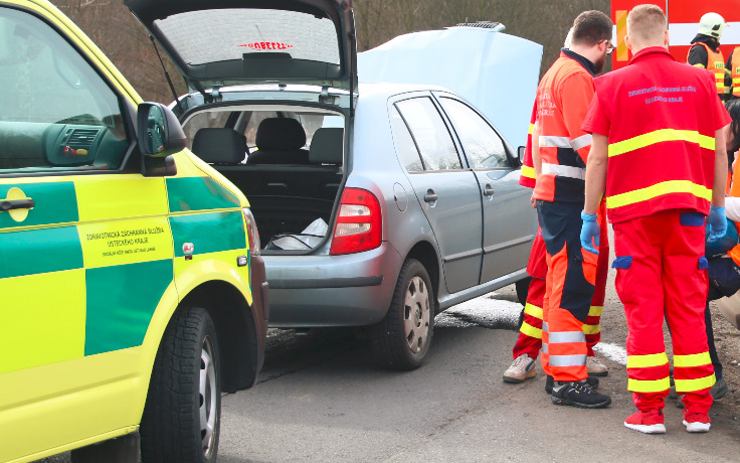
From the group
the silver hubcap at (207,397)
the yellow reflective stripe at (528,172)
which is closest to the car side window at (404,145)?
the yellow reflective stripe at (528,172)

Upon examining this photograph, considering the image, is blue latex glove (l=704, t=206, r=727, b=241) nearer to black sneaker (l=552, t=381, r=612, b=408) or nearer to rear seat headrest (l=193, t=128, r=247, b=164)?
black sneaker (l=552, t=381, r=612, b=408)

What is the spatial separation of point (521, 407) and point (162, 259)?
248 centimetres

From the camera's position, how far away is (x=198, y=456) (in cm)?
459

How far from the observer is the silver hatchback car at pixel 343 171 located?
261 inches

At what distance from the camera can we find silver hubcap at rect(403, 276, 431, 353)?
6.98 meters

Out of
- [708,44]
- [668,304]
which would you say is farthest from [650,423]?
[708,44]

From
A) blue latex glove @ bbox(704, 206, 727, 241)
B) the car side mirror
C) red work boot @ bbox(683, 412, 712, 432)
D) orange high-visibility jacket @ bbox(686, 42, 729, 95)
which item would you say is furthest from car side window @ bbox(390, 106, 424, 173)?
orange high-visibility jacket @ bbox(686, 42, 729, 95)

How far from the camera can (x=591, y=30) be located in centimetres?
642

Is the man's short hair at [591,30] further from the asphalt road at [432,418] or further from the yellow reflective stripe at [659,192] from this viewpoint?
the asphalt road at [432,418]

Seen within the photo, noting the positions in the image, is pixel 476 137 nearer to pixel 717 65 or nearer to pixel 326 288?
pixel 326 288

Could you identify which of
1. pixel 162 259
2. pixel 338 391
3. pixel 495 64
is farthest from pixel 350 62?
pixel 495 64

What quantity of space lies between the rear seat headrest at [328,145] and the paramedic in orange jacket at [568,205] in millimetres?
1290

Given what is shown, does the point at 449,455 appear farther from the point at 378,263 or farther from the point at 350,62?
the point at 350,62

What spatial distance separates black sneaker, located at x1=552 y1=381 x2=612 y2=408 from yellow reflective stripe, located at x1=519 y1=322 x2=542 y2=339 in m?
0.61
